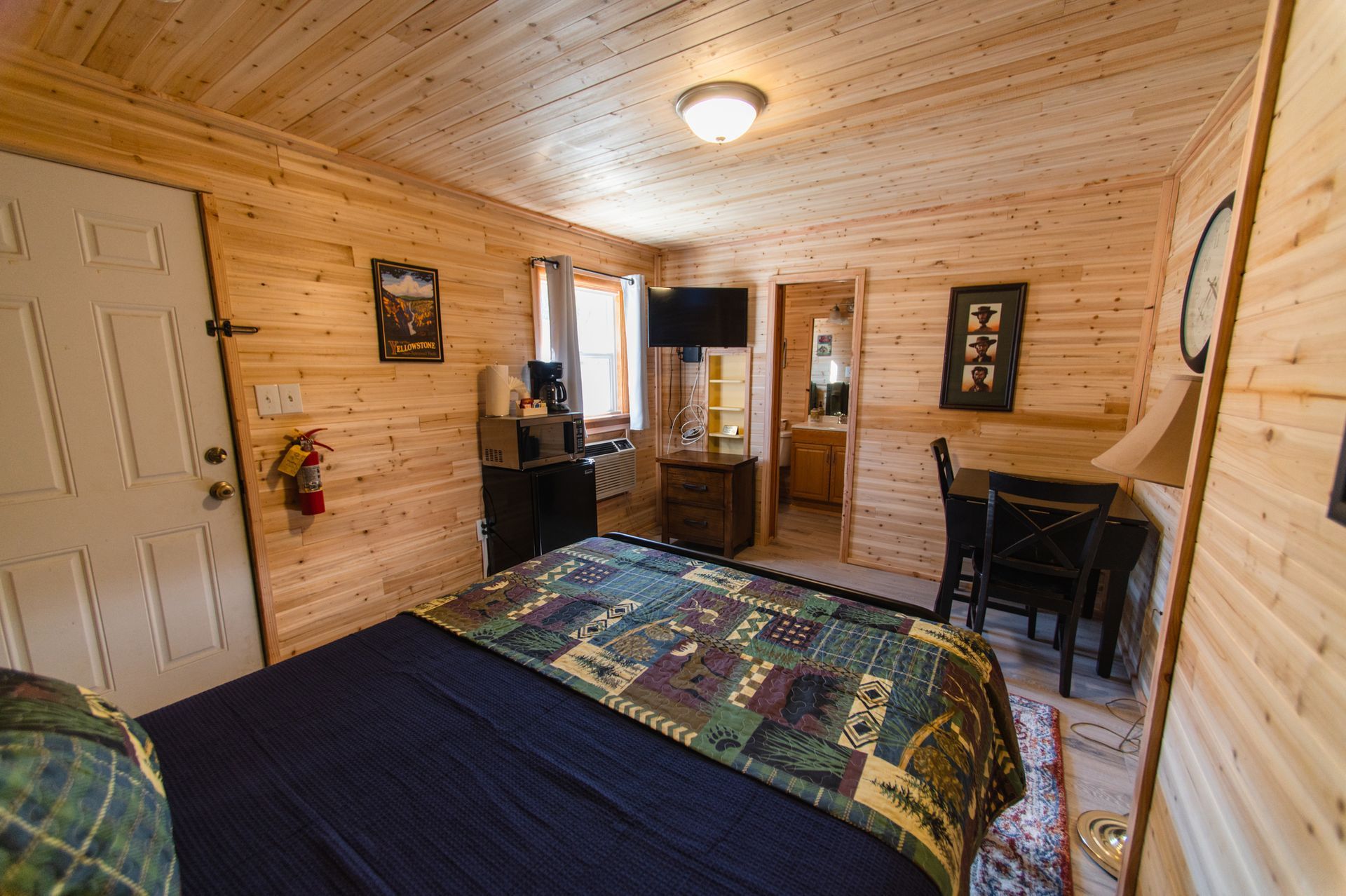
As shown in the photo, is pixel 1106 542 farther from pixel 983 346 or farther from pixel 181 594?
pixel 181 594

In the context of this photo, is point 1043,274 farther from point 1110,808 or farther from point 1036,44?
point 1110,808

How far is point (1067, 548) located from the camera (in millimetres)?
2359

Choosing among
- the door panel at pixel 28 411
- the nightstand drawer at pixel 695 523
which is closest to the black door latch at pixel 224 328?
the door panel at pixel 28 411

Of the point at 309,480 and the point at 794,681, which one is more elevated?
the point at 309,480

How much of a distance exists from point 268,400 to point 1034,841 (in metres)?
3.35

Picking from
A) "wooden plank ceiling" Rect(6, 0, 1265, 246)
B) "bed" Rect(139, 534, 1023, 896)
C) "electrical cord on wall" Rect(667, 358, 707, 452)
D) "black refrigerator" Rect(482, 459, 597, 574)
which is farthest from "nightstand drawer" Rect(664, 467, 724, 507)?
"bed" Rect(139, 534, 1023, 896)

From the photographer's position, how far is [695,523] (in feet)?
12.9

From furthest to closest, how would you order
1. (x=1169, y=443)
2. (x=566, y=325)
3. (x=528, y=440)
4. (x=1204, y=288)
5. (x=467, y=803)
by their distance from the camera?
1. (x=566, y=325)
2. (x=528, y=440)
3. (x=1204, y=288)
4. (x=1169, y=443)
5. (x=467, y=803)

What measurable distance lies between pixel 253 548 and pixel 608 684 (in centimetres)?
195

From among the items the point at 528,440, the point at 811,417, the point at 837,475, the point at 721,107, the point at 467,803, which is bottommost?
the point at 837,475

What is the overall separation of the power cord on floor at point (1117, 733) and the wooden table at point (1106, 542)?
0.19 metres

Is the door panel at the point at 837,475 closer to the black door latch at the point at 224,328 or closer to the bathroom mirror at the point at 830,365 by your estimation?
the bathroom mirror at the point at 830,365

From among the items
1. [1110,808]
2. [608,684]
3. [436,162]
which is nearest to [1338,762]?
[608,684]

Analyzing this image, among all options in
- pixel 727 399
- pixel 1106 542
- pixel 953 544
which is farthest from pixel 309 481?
pixel 1106 542
